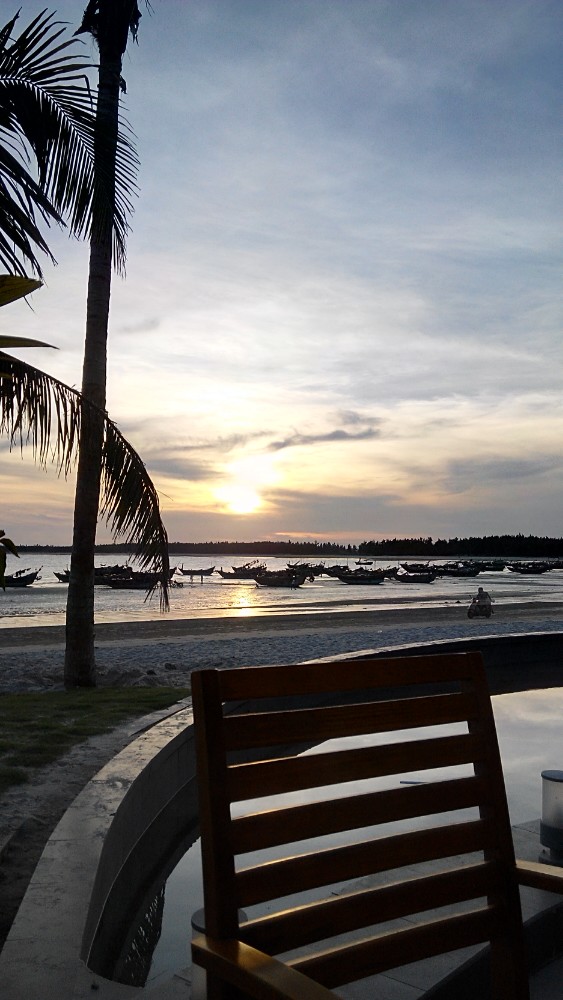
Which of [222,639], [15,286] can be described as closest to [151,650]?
[222,639]

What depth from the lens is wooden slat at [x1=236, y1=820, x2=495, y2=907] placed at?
140cm

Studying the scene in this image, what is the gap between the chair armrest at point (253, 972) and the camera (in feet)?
3.76

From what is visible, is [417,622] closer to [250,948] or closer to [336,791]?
[336,791]

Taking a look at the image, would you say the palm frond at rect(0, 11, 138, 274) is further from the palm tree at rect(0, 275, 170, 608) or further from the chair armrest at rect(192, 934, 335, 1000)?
the chair armrest at rect(192, 934, 335, 1000)

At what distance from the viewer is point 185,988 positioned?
2312 mm

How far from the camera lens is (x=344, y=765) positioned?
5.15 ft

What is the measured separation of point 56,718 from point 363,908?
553 cm

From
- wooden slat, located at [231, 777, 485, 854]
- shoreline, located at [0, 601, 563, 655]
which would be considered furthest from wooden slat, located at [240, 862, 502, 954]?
shoreline, located at [0, 601, 563, 655]

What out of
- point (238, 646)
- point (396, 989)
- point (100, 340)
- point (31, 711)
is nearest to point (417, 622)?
point (238, 646)

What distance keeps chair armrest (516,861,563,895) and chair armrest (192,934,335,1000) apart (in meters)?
0.65

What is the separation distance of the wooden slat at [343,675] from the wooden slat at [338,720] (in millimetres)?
44

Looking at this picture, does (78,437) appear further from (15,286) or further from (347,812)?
(347,812)

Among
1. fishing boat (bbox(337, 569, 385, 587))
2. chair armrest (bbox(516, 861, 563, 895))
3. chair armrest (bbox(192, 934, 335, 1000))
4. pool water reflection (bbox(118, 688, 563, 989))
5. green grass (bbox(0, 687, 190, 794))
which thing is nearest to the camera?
chair armrest (bbox(192, 934, 335, 1000))

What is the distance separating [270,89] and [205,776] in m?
8.52
